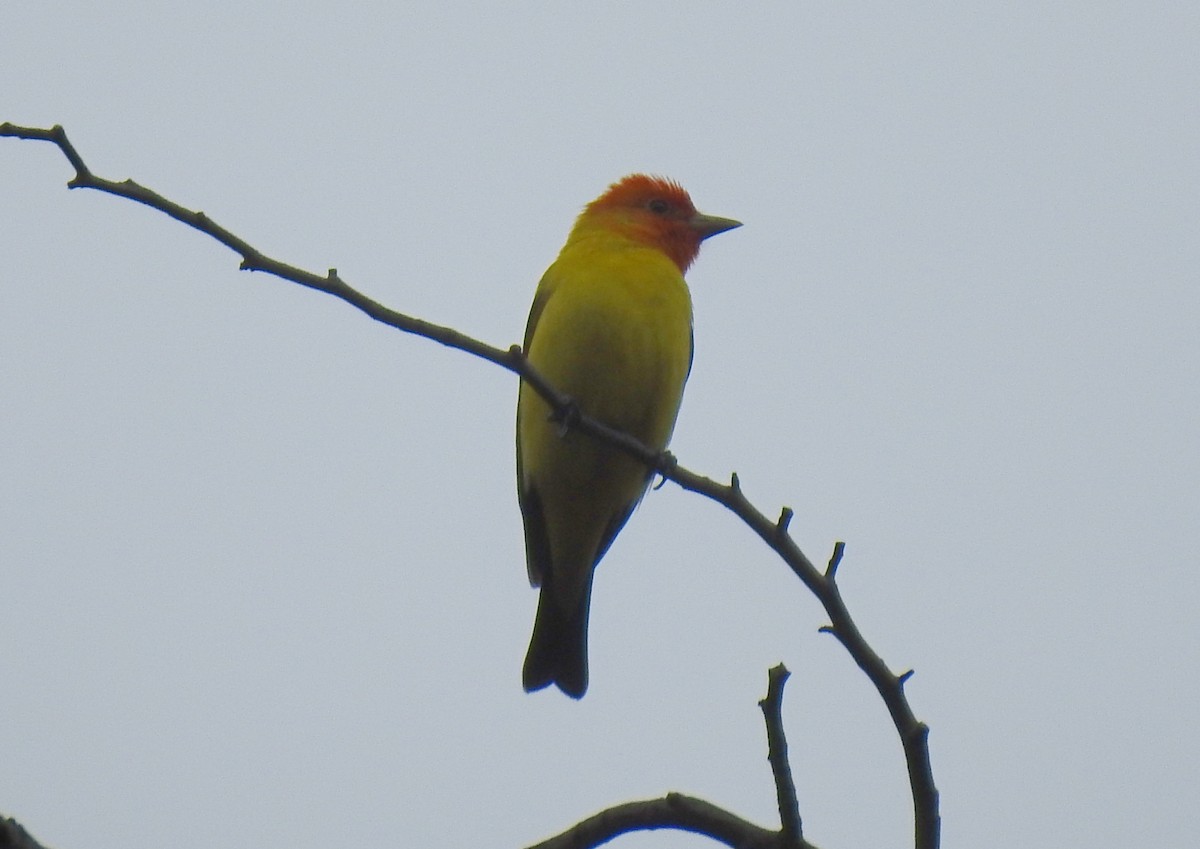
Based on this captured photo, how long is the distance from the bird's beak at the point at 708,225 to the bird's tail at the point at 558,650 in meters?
1.73

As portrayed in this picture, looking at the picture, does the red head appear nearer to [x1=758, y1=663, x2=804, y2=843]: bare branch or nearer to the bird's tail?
the bird's tail

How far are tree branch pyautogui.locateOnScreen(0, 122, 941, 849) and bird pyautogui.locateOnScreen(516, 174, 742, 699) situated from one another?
148cm

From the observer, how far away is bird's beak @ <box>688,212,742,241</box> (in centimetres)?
620

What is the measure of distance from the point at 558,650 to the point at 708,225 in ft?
6.70

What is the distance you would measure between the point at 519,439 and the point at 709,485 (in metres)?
2.63

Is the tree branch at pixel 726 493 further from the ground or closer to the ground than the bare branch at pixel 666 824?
further from the ground

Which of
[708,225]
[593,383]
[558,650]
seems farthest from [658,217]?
[558,650]

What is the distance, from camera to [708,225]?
20.4 feet

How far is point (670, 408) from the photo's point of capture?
5.21 metres

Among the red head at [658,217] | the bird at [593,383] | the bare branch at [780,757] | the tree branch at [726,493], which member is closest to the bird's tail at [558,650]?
the bird at [593,383]

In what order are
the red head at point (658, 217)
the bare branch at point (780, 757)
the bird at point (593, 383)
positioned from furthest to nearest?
the red head at point (658, 217)
the bird at point (593, 383)
the bare branch at point (780, 757)

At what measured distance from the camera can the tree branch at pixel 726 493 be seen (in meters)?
2.54

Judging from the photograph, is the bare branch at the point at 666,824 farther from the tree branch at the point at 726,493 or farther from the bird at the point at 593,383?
the bird at the point at 593,383

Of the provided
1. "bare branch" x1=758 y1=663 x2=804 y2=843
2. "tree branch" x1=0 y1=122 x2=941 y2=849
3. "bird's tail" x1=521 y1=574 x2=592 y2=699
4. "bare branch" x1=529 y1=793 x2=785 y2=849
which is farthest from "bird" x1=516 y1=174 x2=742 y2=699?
"bare branch" x1=758 y1=663 x2=804 y2=843
